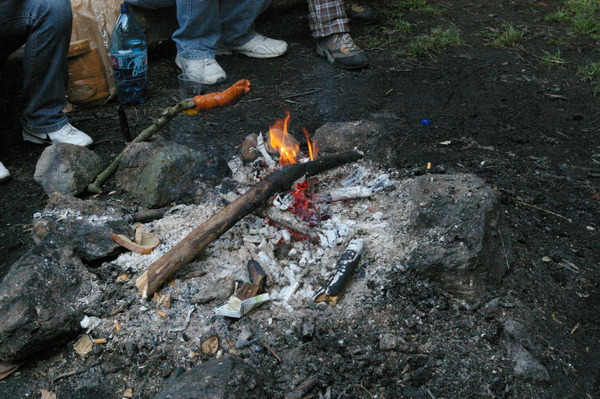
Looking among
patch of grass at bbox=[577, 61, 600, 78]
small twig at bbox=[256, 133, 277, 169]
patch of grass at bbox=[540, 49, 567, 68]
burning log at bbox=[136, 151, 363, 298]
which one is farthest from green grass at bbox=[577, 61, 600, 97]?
burning log at bbox=[136, 151, 363, 298]

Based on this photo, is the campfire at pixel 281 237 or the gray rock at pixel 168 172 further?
the gray rock at pixel 168 172

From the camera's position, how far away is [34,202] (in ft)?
11.4

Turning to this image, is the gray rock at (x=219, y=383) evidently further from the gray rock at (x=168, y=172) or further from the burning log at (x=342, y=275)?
the gray rock at (x=168, y=172)

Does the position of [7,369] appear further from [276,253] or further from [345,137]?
[345,137]

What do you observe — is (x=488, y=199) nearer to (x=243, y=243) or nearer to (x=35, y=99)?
(x=243, y=243)

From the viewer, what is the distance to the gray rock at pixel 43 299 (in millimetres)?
2152

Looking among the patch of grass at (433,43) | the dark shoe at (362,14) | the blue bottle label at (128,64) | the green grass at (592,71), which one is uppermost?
the blue bottle label at (128,64)

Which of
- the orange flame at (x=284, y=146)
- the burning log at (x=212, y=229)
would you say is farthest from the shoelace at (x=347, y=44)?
the burning log at (x=212, y=229)

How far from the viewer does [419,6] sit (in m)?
6.64

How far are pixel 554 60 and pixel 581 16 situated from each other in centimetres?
138

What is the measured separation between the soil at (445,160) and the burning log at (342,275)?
0.52 feet

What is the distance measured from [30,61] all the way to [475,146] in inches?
134

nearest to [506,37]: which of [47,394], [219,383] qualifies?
[219,383]

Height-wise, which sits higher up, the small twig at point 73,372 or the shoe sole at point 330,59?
the small twig at point 73,372
